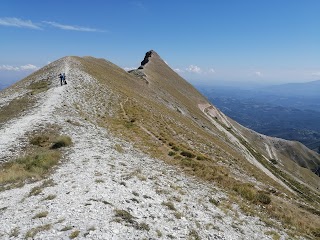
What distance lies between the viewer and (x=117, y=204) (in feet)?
50.2

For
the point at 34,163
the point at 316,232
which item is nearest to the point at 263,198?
the point at 316,232

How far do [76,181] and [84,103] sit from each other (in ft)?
86.7

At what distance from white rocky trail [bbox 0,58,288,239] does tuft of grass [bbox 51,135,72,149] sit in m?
0.63

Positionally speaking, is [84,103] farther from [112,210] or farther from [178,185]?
[112,210]

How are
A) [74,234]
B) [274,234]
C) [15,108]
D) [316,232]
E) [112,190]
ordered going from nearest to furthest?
[74,234] < [274,234] < [112,190] < [316,232] < [15,108]

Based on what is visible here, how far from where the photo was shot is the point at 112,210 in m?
14.5

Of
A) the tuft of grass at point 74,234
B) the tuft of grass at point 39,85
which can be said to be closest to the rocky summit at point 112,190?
the tuft of grass at point 74,234

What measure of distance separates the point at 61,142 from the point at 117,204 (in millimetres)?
11679

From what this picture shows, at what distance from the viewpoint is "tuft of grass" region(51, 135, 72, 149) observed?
2459 centimetres

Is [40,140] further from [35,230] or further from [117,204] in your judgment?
[35,230]

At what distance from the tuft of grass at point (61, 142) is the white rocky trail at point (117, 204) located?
629 mm

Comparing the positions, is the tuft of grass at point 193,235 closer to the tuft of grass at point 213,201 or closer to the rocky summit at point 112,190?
the rocky summit at point 112,190

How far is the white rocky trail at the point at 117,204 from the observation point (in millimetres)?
12883

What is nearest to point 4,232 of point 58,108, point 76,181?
point 76,181
